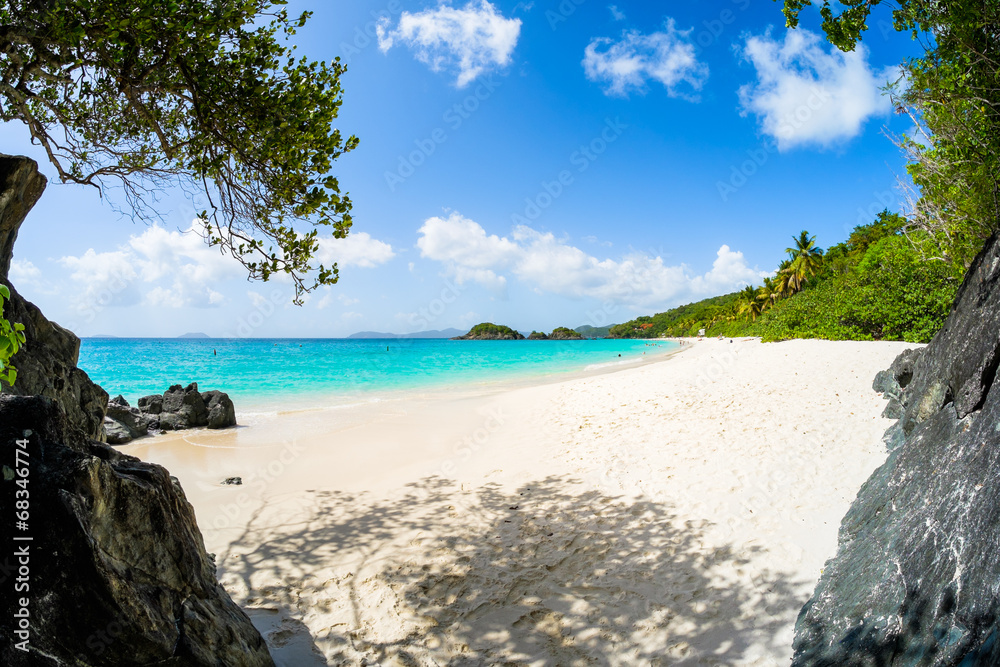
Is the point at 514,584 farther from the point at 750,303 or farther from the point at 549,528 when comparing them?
the point at 750,303

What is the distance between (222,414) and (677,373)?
50.2 feet

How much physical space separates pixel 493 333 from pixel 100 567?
18653cm

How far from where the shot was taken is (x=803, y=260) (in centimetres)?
5934

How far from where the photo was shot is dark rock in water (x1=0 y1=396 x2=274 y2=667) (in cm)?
221

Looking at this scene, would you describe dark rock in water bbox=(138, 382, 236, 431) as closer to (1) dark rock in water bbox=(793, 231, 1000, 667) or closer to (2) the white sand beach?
(2) the white sand beach

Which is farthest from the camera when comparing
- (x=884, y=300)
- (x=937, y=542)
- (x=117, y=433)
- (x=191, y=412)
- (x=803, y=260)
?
(x=803, y=260)

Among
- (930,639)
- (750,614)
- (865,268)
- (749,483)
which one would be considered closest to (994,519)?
(930,639)

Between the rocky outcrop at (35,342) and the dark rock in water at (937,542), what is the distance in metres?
6.80

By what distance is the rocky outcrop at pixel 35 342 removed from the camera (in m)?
4.31

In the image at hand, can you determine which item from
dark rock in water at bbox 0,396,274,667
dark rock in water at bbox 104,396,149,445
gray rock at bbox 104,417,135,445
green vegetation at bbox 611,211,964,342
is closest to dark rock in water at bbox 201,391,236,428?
dark rock in water at bbox 104,396,149,445

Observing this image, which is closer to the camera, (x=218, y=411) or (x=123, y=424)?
(x=123, y=424)

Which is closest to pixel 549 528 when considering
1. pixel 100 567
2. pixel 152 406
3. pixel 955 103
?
pixel 100 567

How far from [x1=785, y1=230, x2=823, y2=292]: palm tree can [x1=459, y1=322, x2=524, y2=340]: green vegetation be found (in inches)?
5218

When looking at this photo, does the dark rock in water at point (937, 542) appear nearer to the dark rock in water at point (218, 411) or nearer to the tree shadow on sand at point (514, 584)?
the tree shadow on sand at point (514, 584)
